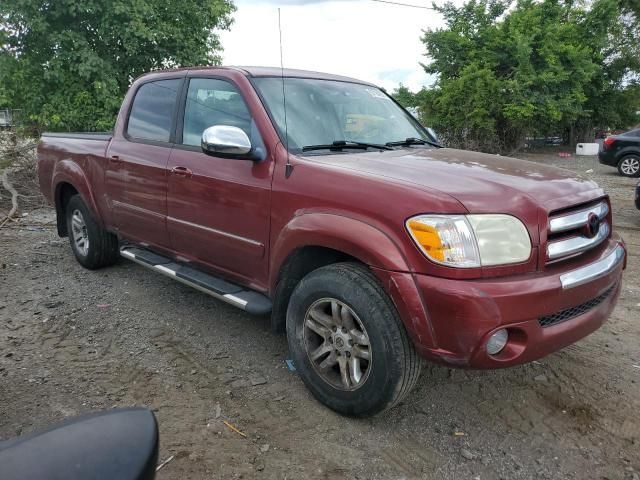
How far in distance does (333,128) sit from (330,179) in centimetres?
78

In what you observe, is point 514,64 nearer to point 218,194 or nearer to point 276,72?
point 276,72

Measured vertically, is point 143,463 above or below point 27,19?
below

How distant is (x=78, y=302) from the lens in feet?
15.0

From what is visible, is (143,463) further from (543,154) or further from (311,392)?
(543,154)

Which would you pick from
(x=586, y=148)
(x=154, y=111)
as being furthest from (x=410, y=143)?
(x=586, y=148)

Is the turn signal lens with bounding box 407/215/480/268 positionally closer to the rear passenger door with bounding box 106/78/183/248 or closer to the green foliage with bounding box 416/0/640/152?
the rear passenger door with bounding box 106/78/183/248

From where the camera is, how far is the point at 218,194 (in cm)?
341

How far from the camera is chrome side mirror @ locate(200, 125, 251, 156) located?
3.04m

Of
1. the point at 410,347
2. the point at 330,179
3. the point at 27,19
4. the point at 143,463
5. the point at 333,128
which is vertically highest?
the point at 27,19

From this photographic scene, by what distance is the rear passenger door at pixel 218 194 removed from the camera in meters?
3.22

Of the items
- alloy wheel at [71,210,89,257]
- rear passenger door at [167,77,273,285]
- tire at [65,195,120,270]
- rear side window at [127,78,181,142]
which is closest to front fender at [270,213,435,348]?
rear passenger door at [167,77,273,285]

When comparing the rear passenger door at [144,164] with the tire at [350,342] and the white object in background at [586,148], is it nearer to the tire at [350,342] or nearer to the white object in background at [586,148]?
the tire at [350,342]

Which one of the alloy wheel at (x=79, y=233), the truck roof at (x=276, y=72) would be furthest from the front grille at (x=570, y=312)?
the alloy wheel at (x=79, y=233)

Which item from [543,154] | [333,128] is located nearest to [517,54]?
[543,154]
